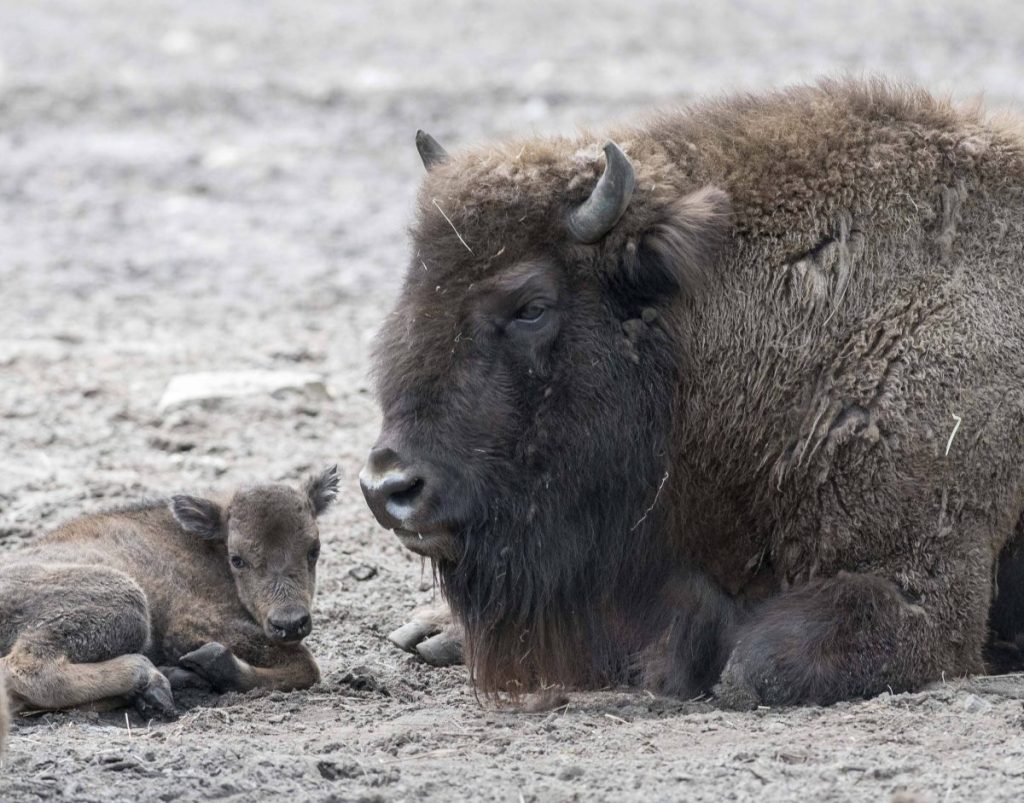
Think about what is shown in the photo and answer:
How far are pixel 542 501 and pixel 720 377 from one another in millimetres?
763

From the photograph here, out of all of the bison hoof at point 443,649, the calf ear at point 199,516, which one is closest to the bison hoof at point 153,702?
the calf ear at point 199,516

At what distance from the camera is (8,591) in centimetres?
616

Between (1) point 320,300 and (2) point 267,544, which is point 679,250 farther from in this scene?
(1) point 320,300

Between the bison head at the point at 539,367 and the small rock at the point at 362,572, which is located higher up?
the bison head at the point at 539,367

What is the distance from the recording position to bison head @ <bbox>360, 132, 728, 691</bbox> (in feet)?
19.3

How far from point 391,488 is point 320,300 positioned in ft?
23.5

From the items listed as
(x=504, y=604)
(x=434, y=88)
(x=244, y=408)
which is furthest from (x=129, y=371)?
(x=434, y=88)

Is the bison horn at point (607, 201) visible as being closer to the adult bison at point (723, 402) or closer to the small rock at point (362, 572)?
the adult bison at point (723, 402)

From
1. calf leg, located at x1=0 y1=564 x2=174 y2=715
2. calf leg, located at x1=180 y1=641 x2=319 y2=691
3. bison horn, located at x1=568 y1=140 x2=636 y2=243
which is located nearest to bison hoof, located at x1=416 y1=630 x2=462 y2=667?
calf leg, located at x1=180 y1=641 x2=319 y2=691

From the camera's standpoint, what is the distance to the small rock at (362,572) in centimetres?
779

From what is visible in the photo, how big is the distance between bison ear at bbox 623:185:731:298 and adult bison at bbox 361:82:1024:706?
11 mm

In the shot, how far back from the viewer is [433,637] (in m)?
6.95

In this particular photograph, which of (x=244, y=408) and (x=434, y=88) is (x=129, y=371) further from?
(x=434, y=88)

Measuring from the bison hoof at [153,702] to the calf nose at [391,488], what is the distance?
104 centimetres
